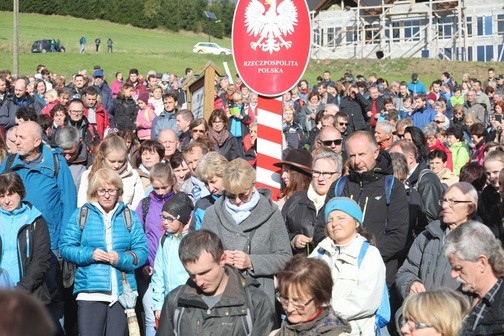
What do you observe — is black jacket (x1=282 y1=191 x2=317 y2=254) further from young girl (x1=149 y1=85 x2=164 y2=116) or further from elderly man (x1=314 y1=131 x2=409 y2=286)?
young girl (x1=149 y1=85 x2=164 y2=116)

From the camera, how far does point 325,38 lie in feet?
239

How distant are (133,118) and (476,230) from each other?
48.1ft

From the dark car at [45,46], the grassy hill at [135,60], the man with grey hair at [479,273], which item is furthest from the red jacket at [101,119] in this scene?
the dark car at [45,46]

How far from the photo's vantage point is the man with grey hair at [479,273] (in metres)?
5.18

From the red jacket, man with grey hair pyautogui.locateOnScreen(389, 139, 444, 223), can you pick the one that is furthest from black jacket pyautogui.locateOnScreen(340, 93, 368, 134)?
man with grey hair pyautogui.locateOnScreen(389, 139, 444, 223)

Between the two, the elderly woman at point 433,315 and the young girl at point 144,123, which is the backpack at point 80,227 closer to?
the elderly woman at point 433,315

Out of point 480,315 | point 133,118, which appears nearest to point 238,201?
point 480,315

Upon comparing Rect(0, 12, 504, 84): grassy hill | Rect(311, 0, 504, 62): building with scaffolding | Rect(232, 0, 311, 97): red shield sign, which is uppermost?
Rect(232, 0, 311, 97): red shield sign

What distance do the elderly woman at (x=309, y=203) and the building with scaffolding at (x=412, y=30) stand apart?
5700 centimetres

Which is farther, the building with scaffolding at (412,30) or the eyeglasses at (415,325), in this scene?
the building with scaffolding at (412,30)

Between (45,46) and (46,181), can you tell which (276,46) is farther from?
(45,46)

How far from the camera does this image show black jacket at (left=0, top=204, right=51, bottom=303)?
7.57 m

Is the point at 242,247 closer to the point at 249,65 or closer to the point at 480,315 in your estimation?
the point at 480,315

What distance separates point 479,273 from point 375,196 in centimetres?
199
